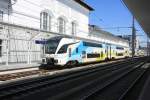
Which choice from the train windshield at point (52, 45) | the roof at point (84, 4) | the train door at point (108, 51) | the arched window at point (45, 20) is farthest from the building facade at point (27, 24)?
the train door at point (108, 51)

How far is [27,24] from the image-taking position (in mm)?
38375

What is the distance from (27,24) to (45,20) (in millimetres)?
6906

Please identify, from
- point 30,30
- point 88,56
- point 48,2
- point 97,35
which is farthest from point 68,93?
point 97,35

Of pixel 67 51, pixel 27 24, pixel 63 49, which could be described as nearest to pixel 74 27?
pixel 27 24

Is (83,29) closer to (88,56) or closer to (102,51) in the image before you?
(102,51)

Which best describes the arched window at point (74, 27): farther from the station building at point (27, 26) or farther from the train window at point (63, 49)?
the train window at point (63, 49)

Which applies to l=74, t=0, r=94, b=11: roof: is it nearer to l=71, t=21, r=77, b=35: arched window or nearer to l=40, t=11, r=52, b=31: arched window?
l=71, t=21, r=77, b=35: arched window

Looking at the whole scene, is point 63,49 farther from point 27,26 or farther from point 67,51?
point 27,26

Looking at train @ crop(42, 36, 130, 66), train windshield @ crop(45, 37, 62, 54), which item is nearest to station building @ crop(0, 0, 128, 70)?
train windshield @ crop(45, 37, 62, 54)

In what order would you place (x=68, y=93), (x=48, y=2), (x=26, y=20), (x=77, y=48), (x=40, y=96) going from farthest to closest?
(x=48, y=2), (x=26, y=20), (x=77, y=48), (x=68, y=93), (x=40, y=96)

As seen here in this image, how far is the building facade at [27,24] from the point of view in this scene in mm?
33781

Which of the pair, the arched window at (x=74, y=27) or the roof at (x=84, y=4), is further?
the roof at (x=84, y=4)

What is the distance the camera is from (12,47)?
115 ft

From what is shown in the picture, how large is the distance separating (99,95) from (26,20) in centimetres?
2471
